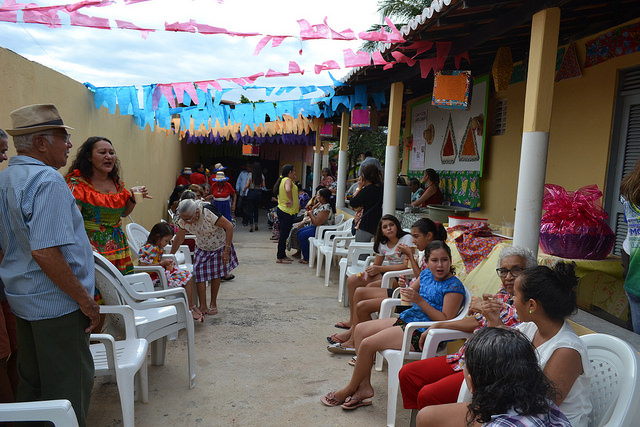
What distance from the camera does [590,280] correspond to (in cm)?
334

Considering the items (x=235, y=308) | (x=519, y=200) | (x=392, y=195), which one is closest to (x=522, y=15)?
(x=519, y=200)

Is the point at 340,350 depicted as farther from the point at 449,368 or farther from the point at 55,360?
the point at 55,360

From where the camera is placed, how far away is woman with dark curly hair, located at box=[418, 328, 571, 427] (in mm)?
1362

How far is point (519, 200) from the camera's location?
312cm

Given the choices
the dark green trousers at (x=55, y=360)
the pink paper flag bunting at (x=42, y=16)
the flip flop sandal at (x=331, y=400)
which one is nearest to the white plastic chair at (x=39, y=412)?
the dark green trousers at (x=55, y=360)

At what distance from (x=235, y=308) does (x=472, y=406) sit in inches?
153

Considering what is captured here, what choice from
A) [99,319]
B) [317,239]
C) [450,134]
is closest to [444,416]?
[99,319]

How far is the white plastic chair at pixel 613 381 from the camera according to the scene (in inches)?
65.1

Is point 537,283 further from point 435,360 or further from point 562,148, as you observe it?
point 562,148

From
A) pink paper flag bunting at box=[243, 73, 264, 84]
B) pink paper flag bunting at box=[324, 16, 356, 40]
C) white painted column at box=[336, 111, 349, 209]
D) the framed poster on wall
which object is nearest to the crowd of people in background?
pink paper flag bunting at box=[324, 16, 356, 40]

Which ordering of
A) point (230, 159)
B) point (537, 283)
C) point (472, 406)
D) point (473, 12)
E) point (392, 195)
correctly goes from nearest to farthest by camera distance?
point (472, 406) → point (537, 283) → point (473, 12) → point (392, 195) → point (230, 159)

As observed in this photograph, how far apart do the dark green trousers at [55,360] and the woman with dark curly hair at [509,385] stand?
159 cm

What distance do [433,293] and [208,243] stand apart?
2488 mm

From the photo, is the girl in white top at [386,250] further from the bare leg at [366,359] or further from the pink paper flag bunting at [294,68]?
the pink paper flag bunting at [294,68]
